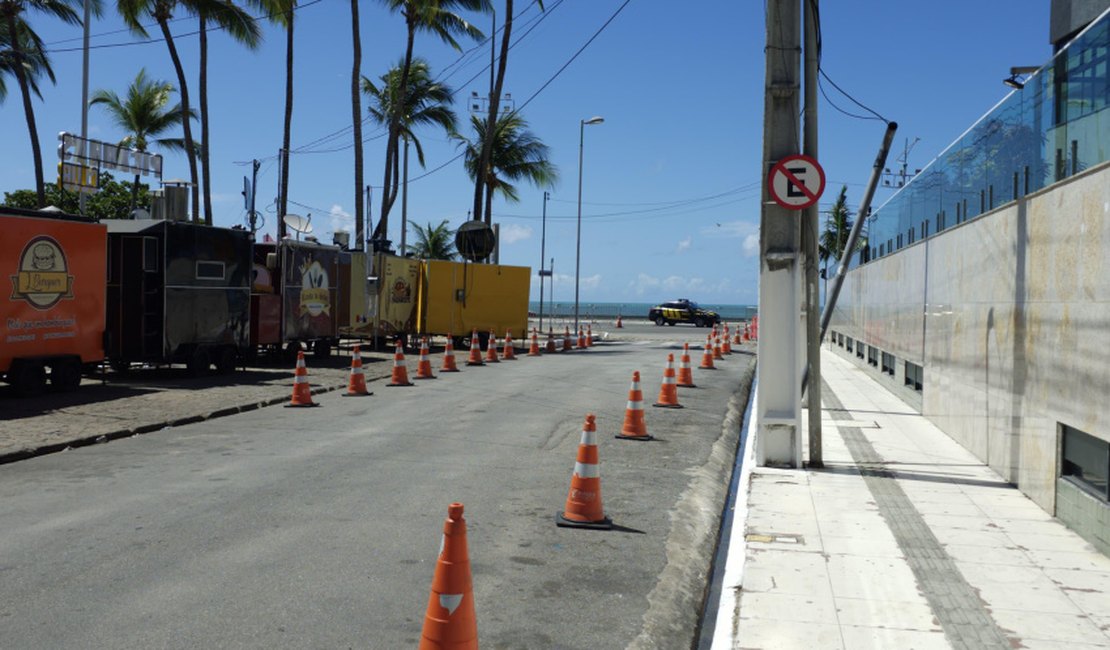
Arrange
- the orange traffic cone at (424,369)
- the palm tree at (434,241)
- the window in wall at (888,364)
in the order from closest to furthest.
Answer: the window in wall at (888,364)
the orange traffic cone at (424,369)
the palm tree at (434,241)

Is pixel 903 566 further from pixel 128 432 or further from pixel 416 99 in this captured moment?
pixel 416 99

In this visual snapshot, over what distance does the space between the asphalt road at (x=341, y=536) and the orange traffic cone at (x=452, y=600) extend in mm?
770

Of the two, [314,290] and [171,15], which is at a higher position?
[171,15]

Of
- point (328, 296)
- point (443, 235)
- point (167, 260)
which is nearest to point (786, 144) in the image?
point (167, 260)

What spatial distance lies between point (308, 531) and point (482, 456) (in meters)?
3.63

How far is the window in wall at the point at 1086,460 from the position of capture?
6676 mm

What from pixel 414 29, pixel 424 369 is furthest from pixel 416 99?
pixel 424 369

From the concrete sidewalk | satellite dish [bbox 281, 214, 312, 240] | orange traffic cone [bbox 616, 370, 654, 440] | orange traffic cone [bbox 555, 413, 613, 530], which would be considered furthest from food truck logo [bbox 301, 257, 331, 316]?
orange traffic cone [bbox 555, 413, 613, 530]

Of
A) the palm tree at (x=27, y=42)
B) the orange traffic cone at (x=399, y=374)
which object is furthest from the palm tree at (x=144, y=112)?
the orange traffic cone at (x=399, y=374)

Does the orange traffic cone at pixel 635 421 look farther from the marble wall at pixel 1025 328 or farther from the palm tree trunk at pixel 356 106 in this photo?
the palm tree trunk at pixel 356 106

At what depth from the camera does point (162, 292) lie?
17.7 meters

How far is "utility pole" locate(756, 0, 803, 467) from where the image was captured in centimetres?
1034

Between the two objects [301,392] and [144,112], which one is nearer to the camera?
[301,392]

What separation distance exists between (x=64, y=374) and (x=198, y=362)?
132 inches
